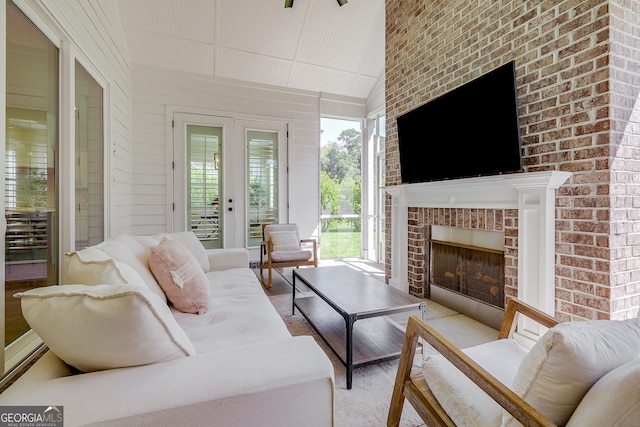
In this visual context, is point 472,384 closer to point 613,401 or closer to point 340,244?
point 613,401

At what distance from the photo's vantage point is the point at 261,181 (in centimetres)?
487

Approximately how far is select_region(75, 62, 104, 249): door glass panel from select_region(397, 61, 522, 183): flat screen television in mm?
2991

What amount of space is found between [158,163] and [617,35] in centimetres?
481

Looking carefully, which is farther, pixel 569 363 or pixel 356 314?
pixel 356 314

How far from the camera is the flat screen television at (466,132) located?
2.08m

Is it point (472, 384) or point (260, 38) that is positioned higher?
point (260, 38)

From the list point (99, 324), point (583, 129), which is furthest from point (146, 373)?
point (583, 129)

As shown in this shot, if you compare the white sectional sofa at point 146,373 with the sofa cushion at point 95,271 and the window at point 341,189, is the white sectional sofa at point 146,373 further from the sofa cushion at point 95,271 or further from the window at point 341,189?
the window at point 341,189

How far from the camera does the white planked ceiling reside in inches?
145

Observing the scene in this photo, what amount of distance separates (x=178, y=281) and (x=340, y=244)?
4231mm

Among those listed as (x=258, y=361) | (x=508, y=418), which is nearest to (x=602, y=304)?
(x=508, y=418)

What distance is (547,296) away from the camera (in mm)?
1945

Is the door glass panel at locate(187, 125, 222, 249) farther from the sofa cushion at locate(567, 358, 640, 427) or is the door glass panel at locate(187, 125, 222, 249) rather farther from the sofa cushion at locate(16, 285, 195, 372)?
the sofa cushion at locate(567, 358, 640, 427)

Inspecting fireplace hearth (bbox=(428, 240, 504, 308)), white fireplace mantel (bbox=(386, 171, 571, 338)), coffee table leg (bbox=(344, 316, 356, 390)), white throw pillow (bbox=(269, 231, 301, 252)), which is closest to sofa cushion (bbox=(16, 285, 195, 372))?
coffee table leg (bbox=(344, 316, 356, 390))
